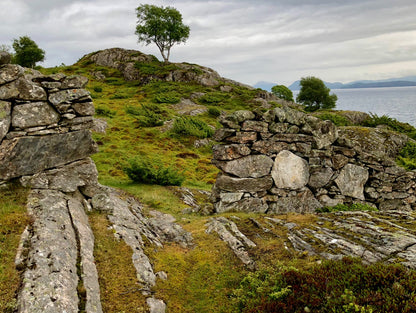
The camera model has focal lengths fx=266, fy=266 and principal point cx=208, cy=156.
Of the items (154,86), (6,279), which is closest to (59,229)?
(6,279)

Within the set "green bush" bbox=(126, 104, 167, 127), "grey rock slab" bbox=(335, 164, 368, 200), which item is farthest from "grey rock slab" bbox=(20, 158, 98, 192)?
"green bush" bbox=(126, 104, 167, 127)

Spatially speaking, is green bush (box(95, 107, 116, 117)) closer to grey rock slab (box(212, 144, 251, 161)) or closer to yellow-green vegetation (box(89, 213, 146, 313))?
grey rock slab (box(212, 144, 251, 161))

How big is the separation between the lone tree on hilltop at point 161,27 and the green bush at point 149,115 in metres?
45.5

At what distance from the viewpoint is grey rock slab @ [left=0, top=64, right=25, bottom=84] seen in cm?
1111

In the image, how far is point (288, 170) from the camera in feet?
56.6

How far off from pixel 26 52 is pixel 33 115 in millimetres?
78608

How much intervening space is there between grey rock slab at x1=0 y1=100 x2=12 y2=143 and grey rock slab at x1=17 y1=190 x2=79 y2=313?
2.95 m

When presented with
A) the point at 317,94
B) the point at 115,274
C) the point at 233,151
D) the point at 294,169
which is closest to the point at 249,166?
the point at 233,151

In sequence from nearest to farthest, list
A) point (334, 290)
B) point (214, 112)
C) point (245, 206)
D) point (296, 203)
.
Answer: point (334, 290), point (245, 206), point (296, 203), point (214, 112)

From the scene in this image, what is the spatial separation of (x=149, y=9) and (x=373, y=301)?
9664cm

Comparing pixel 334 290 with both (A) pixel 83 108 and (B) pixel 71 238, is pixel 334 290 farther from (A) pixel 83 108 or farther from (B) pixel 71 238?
(A) pixel 83 108

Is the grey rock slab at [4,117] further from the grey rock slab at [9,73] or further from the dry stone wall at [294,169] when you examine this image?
the dry stone wall at [294,169]

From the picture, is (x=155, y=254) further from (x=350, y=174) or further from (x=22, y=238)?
(x=350, y=174)

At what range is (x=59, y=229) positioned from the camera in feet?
32.0
